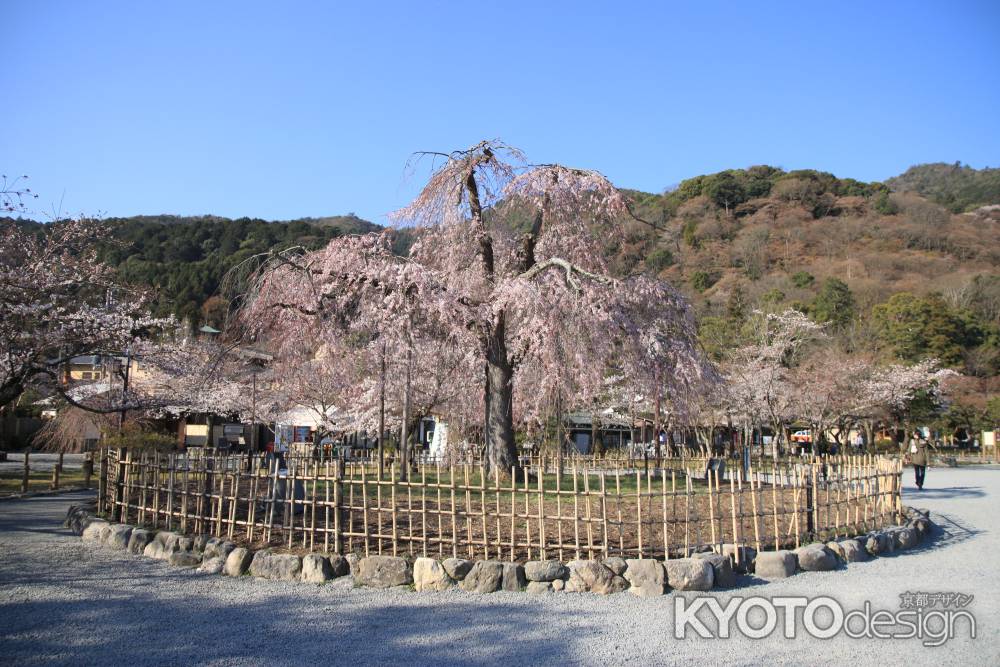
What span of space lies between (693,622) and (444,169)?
958 centimetres

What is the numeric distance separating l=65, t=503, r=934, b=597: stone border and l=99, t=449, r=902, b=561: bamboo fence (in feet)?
1.05

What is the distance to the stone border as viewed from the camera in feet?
22.0

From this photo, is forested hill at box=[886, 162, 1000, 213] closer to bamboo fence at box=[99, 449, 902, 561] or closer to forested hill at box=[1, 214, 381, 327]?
forested hill at box=[1, 214, 381, 327]

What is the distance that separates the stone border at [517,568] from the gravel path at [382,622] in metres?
0.17

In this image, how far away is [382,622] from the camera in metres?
5.87

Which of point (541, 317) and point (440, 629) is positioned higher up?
point (541, 317)

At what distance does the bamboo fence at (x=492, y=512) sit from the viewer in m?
7.32

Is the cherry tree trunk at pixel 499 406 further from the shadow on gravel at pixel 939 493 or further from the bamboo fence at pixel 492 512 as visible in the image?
the shadow on gravel at pixel 939 493

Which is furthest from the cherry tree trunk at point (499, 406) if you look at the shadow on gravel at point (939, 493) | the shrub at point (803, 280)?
the shrub at point (803, 280)

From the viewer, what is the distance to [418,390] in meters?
19.4

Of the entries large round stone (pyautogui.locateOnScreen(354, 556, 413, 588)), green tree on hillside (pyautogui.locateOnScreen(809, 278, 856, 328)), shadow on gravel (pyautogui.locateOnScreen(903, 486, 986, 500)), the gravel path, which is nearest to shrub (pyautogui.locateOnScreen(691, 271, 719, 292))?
green tree on hillside (pyautogui.locateOnScreen(809, 278, 856, 328))

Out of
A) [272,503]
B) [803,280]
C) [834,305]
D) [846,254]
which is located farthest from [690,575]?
[846,254]

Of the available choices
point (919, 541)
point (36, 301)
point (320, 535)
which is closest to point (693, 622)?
point (320, 535)

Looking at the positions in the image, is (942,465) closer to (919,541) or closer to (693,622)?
(919,541)
